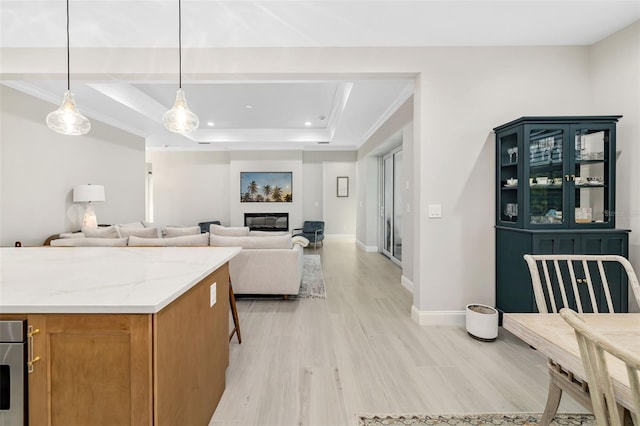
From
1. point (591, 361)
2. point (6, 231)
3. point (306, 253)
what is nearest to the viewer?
point (591, 361)

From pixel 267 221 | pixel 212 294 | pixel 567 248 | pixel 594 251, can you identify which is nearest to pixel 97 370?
pixel 212 294

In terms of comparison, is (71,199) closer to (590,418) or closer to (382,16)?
(382,16)

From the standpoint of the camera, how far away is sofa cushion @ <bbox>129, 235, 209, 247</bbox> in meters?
3.50

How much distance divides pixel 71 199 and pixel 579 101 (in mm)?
6888

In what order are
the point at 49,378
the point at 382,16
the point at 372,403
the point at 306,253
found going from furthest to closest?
the point at 306,253 < the point at 382,16 < the point at 372,403 < the point at 49,378

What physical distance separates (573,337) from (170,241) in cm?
363

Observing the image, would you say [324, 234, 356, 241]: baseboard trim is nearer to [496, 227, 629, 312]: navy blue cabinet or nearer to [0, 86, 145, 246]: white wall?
[0, 86, 145, 246]: white wall

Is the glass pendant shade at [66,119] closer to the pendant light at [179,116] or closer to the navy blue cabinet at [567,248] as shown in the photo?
the pendant light at [179,116]

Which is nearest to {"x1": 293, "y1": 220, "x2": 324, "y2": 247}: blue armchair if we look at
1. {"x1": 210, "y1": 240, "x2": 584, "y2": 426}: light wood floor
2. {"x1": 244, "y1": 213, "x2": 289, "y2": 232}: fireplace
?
{"x1": 244, "y1": 213, "x2": 289, "y2": 232}: fireplace

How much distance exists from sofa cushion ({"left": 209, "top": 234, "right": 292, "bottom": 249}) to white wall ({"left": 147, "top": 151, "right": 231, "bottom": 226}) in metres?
5.34

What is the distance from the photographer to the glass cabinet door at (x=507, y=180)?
9.47 feet

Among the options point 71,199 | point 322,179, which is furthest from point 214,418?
point 322,179

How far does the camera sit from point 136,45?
9.87ft

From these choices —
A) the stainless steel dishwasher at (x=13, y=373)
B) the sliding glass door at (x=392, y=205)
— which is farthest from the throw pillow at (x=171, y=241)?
the sliding glass door at (x=392, y=205)
